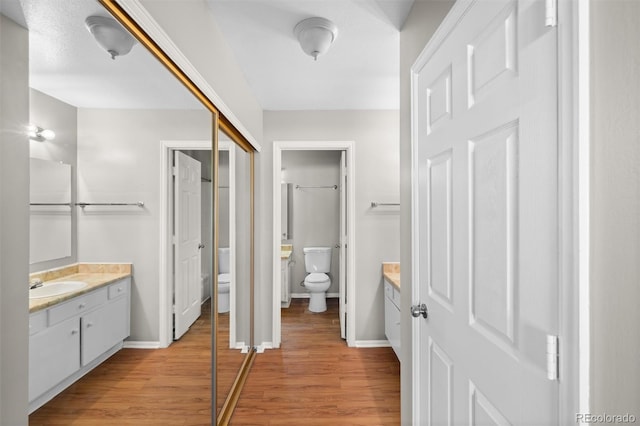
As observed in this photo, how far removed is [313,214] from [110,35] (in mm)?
4431

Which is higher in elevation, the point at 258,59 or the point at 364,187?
the point at 258,59

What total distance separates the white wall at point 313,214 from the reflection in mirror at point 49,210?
4.56m

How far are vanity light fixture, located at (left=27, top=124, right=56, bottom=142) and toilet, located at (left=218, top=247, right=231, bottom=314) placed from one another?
1435mm

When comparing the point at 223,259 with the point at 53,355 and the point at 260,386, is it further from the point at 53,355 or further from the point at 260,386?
the point at 53,355

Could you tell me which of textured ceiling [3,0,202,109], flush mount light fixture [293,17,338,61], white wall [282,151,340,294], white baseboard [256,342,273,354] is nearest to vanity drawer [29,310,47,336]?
textured ceiling [3,0,202,109]

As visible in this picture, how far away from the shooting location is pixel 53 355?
75 centimetres

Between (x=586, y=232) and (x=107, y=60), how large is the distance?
1.30 m

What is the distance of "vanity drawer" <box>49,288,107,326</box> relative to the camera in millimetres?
760

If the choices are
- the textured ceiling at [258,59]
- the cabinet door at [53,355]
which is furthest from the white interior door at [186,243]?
the cabinet door at [53,355]

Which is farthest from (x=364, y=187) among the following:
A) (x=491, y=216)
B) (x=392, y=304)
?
(x=491, y=216)

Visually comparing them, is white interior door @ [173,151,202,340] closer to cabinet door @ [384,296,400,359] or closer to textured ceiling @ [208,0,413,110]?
textured ceiling @ [208,0,413,110]

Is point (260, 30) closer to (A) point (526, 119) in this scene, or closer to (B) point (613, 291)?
(A) point (526, 119)

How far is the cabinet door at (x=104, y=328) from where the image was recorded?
89 cm

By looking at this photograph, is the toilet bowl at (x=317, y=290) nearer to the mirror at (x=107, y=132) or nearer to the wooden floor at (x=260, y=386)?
the wooden floor at (x=260, y=386)
